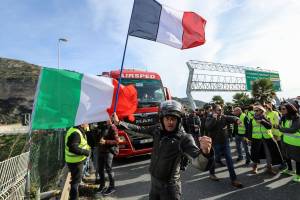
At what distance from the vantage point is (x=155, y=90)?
430 inches

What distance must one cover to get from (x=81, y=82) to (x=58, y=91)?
39cm

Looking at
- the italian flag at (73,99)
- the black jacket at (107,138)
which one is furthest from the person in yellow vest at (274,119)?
the italian flag at (73,99)

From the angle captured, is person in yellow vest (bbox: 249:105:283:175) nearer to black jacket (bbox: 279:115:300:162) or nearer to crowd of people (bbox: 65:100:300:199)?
crowd of people (bbox: 65:100:300:199)

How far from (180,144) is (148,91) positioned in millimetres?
7526

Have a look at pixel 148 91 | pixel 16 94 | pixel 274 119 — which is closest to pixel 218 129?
pixel 274 119

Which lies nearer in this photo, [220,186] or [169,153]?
[169,153]

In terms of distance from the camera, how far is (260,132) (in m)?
7.77

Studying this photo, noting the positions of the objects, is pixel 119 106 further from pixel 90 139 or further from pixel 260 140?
pixel 260 140

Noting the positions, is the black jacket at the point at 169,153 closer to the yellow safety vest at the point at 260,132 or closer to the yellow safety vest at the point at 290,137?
the yellow safety vest at the point at 290,137

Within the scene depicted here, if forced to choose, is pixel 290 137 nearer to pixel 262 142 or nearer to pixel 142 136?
pixel 262 142

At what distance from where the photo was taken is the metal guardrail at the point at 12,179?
553 cm

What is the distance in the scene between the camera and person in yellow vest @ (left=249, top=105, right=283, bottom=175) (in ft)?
24.0

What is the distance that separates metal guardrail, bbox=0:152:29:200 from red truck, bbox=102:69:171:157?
3.52 meters

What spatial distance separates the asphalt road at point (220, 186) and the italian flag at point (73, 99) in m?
2.59
